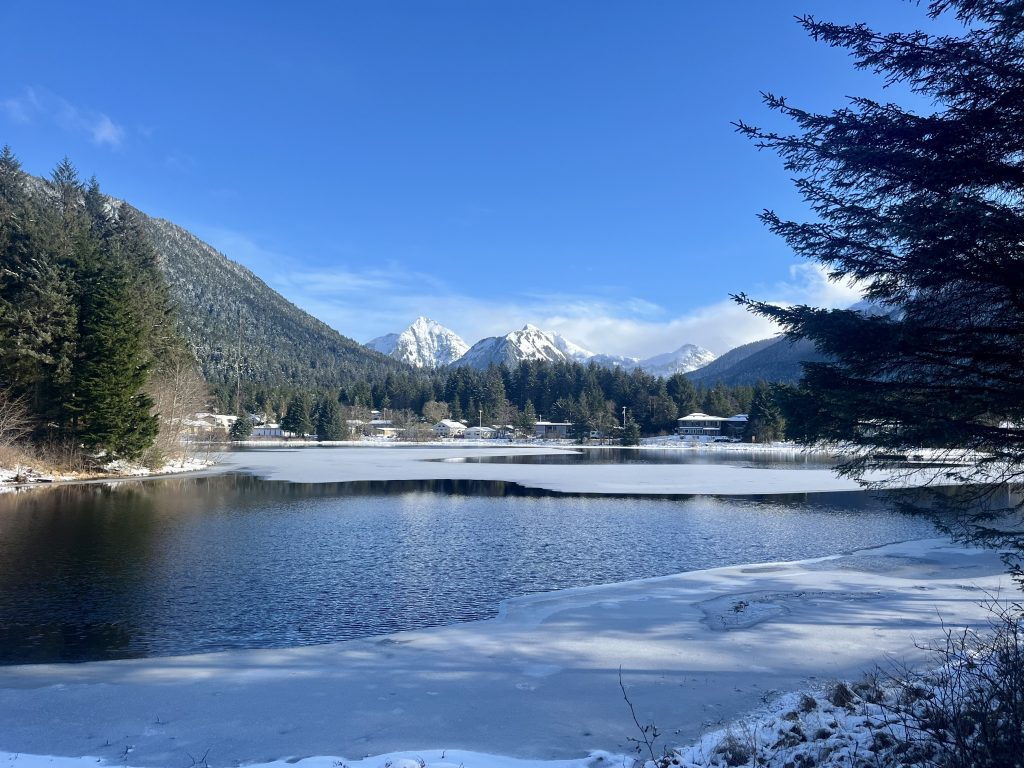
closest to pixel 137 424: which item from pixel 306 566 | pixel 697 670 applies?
pixel 306 566

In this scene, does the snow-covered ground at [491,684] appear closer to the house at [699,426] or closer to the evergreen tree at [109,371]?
the evergreen tree at [109,371]

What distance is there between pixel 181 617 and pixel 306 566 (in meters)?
4.24

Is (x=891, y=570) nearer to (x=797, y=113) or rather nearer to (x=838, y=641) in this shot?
(x=838, y=641)

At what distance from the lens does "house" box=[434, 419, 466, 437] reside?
122 metres

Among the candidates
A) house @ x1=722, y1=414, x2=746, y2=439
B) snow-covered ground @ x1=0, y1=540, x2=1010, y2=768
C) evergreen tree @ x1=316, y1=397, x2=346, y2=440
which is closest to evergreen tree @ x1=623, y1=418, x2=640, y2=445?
house @ x1=722, y1=414, x2=746, y2=439

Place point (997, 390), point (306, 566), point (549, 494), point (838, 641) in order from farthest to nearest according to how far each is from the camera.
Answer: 1. point (549, 494)
2. point (306, 566)
3. point (838, 641)
4. point (997, 390)

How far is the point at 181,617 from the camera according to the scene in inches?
423

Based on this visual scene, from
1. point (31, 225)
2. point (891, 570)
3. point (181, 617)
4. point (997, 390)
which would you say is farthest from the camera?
point (31, 225)

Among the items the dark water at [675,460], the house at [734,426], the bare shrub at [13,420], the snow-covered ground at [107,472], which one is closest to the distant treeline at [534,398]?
the house at [734,426]

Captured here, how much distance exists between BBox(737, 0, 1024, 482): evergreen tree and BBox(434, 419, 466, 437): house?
116767mm

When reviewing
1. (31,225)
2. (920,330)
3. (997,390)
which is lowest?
(997,390)

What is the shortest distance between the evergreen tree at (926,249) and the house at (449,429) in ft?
383

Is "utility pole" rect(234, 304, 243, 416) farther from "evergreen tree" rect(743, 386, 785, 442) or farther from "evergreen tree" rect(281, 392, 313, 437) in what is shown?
"evergreen tree" rect(743, 386, 785, 442)

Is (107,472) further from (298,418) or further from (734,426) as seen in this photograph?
(734,426)
